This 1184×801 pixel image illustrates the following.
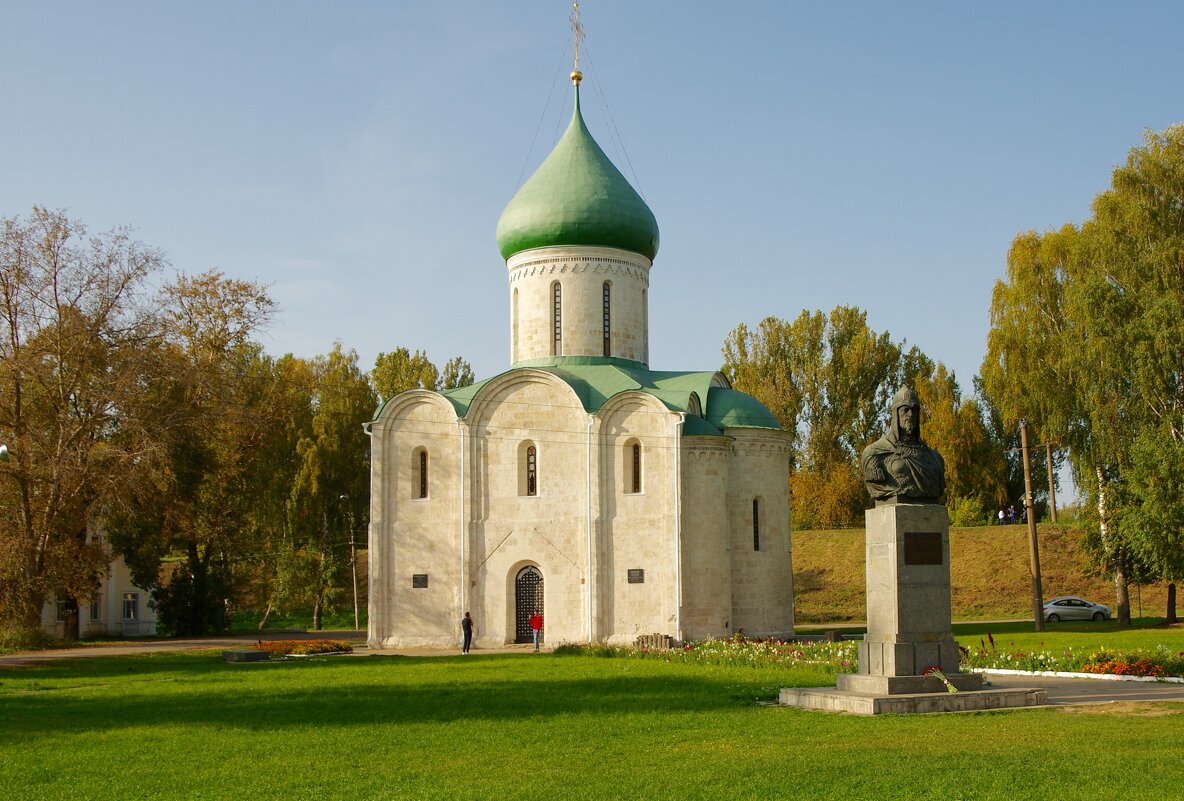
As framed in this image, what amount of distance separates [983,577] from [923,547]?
27.5m

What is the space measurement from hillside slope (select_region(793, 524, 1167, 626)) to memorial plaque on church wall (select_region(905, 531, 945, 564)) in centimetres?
2372

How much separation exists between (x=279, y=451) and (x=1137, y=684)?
32.7 m

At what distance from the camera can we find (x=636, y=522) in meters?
26.6

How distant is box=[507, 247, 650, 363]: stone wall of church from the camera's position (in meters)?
29.5

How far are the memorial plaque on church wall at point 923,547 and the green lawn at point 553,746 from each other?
1919 mm

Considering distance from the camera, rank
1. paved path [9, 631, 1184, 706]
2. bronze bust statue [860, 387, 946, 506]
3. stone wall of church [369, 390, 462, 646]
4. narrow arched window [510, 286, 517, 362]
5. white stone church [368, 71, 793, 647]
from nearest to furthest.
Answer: bronze bust statue [860, 387, 946, 506]
paved path [9, 631, 1184, 706]
white stone church [368, 71, 793, 647]
stone wall of church [369, 390, 462, 646]
narrow arched window [510, 286, 517, 362]

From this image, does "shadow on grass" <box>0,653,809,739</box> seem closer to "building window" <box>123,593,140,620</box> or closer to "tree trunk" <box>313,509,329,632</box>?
"building window" <box>123,593,140,620</box>

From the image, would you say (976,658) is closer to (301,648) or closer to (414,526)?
(301,648)

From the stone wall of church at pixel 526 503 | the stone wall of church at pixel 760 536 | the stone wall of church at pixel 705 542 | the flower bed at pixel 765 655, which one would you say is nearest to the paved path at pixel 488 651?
the stone wall of church at pixel 526 503

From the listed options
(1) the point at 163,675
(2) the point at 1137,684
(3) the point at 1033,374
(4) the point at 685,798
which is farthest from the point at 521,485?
(4) the point at 685,798

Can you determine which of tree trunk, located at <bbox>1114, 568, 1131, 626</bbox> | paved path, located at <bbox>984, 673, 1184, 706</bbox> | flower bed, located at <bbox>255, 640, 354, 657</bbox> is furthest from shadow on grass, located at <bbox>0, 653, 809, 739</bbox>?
tree trunk, located at <bbox>1114, 568, 1131, 626</bbox>

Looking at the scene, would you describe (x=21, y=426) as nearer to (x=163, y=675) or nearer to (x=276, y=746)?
(x=163, y=675)

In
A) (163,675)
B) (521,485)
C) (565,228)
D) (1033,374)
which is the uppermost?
(565,228)

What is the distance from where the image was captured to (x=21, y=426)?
85.4ft
